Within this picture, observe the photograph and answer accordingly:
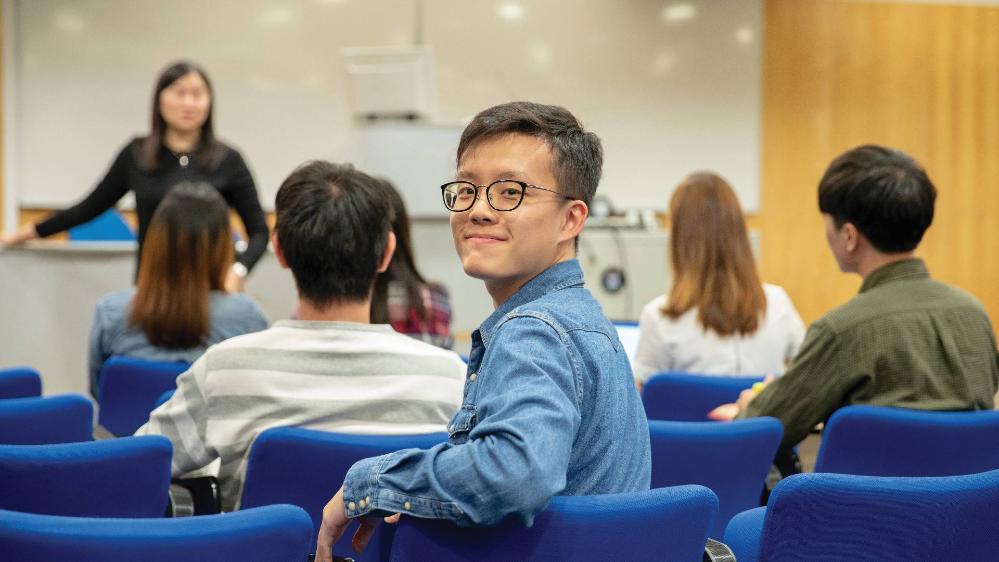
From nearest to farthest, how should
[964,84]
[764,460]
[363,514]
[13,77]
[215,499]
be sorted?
[363,514]
[215,499]
[764,460]
[13,77]
[964,84]

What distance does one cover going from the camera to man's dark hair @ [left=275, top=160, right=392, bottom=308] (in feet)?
6.30

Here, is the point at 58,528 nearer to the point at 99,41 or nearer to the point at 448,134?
the point at 448,134

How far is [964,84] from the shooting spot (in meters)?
8.43

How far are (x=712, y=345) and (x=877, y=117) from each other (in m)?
5.97

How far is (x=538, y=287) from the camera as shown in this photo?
52.2 inches

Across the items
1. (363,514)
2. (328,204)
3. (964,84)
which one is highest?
(964,84)

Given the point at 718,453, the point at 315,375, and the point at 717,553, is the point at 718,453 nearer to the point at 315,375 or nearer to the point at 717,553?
the point at 717,553

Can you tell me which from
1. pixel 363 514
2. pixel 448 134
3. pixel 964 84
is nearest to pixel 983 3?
pixel 964 84

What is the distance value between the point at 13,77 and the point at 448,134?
3.28m

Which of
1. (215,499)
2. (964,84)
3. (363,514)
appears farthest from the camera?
(964,84)

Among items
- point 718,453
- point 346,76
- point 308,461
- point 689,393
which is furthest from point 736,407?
point 346,76

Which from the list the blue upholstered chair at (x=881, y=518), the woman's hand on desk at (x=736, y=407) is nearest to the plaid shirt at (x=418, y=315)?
the woman's hand on desk at (x=736, y=407)

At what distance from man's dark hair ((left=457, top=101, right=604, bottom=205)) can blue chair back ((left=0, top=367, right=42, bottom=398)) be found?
1422 millimetres

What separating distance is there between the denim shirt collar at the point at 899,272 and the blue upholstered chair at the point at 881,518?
42.5 inches
